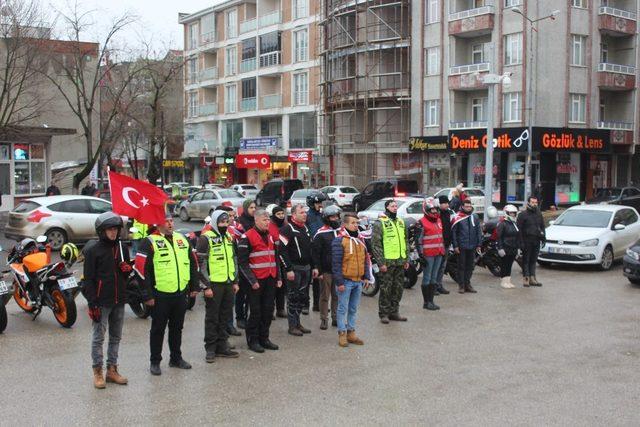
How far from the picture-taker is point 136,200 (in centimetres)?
795

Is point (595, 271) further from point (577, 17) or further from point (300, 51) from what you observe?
point (300, 51)

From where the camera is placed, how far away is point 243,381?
7227 mm

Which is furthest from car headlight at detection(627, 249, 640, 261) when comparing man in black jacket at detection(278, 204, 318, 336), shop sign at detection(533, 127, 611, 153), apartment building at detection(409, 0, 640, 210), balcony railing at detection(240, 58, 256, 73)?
balcony railing at detection(240, 58, 256, 73)

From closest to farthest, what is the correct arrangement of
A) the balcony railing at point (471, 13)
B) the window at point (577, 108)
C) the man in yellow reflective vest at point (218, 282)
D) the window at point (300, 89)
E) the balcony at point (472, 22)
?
1. the man in yellow reflective vest at point (218, 282)
2. the window at point (577, 108)
3. the balcony railing at point (471, 13)
4. the balcony at point (472, 22)
5. the window at point (300, 89)

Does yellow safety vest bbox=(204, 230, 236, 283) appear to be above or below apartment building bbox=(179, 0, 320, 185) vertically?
below

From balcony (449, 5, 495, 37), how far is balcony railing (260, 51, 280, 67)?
57.8 feet

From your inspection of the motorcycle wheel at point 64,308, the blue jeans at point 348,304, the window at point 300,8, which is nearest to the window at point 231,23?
the window at point 300,8

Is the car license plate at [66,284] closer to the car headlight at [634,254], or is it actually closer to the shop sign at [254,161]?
the car headlight at [634,254]

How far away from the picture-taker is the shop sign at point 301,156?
49438 mm

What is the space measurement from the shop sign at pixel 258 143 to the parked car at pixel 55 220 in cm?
3475

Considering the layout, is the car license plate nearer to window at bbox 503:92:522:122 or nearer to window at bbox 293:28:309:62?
window at bbox 503:92:522:122

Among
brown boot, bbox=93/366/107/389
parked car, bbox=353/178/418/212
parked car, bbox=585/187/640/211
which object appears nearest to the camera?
brown boot, bbox=93/366/107/389

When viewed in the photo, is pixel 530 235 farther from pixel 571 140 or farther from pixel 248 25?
pixel 248 25

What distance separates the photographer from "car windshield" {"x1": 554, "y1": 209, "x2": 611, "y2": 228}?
52.9ft
